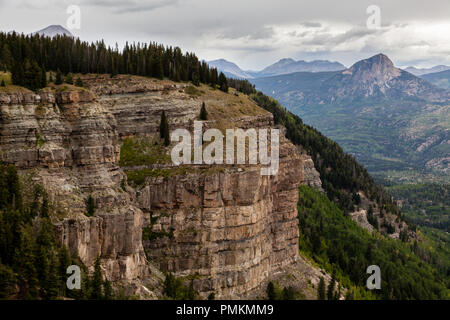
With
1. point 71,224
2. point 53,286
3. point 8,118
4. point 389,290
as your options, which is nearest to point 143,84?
point 8,118

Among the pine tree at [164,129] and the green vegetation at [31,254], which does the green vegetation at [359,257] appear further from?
the green vegetation at [31,254]

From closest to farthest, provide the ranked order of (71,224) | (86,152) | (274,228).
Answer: (71,224), (86,152), (274,228)

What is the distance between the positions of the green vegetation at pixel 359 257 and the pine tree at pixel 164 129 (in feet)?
203

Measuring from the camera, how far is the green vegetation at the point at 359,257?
5915 inches

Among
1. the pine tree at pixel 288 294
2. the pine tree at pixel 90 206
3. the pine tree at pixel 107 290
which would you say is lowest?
the pine tree at pixel 288 294

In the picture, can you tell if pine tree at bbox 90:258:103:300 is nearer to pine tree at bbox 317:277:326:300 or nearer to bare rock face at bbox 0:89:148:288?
bare rock face at bbox 0:89:148:288

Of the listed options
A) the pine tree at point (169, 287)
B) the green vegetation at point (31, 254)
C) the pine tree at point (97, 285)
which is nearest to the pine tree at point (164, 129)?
the pine tree at point (169, 287)

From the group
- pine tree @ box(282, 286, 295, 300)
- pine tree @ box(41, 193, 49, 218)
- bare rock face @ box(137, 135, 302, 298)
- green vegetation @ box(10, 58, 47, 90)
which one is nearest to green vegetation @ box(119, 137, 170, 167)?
bare rock face @ box(137, 135, 302, 298)

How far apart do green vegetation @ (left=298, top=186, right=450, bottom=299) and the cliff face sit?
1061 inches

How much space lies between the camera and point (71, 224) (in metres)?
83.8

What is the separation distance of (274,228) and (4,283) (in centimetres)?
7255

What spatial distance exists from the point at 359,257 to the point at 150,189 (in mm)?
89266

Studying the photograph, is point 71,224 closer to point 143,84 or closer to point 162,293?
point 162,293

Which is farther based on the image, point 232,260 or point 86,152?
point 232,260
